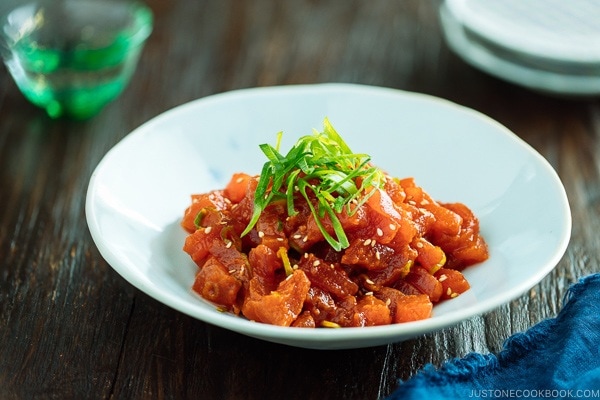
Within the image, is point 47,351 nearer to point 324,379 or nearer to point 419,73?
point 324,379

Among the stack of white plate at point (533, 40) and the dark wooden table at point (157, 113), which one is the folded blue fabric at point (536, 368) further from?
the stack of white plate at point (533, 40)

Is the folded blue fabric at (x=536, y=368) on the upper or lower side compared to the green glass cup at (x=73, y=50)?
upper

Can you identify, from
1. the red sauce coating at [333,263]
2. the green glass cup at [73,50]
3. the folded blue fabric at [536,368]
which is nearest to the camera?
the folded blue fabric at [536,368]

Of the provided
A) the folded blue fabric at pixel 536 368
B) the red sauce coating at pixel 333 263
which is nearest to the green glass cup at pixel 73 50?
the red sauce coating at pixel 333 263

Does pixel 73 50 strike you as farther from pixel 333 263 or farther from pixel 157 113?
pixel 333 263

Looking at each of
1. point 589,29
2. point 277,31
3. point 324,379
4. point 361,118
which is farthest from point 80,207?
point 589,29

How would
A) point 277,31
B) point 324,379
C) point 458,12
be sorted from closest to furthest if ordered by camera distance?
1. point 324,379
2. point 458,12
3. point 277,31

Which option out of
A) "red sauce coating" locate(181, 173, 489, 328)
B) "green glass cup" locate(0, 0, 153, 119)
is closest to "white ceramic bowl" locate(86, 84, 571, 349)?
"red sauce coating" locate(181, 173, 489, 328)
